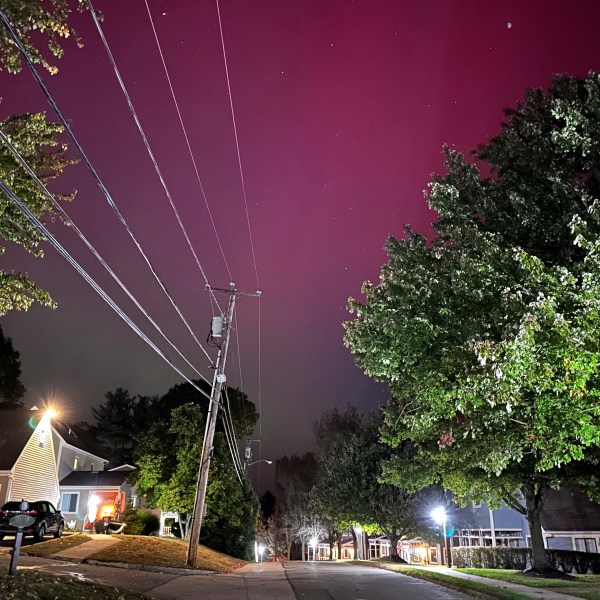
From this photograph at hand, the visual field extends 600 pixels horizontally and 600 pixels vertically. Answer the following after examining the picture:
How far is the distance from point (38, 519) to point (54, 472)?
17.3m

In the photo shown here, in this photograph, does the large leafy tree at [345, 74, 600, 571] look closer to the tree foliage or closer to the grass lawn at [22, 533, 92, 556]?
the tree foliage

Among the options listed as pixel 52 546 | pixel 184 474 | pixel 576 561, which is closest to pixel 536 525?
pixel 576 561

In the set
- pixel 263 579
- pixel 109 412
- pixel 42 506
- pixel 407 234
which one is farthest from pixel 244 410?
pixel 109 412

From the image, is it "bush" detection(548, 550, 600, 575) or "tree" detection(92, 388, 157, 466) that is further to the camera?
"tree" detection(92, 388, 157, 466)

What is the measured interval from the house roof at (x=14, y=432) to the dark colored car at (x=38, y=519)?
845 centimetres

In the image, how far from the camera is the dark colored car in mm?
21828

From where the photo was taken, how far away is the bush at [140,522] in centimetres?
3095

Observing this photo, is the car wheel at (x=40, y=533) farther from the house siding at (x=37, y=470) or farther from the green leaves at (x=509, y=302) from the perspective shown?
the green leaves at (x=509, y=302)

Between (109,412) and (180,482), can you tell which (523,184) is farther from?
(109,412)

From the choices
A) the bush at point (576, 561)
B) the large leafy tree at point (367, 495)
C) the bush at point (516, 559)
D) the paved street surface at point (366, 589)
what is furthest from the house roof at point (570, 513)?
the paved street surface at point (366, 589)

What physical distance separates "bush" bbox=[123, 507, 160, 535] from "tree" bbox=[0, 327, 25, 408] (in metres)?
28.7

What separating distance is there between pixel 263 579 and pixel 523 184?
1399 centimetres

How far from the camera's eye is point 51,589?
349 inches

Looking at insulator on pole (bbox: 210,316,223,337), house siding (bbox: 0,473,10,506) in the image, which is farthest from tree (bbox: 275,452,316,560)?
insulator on pole (bbox: 210,316,223,337)
